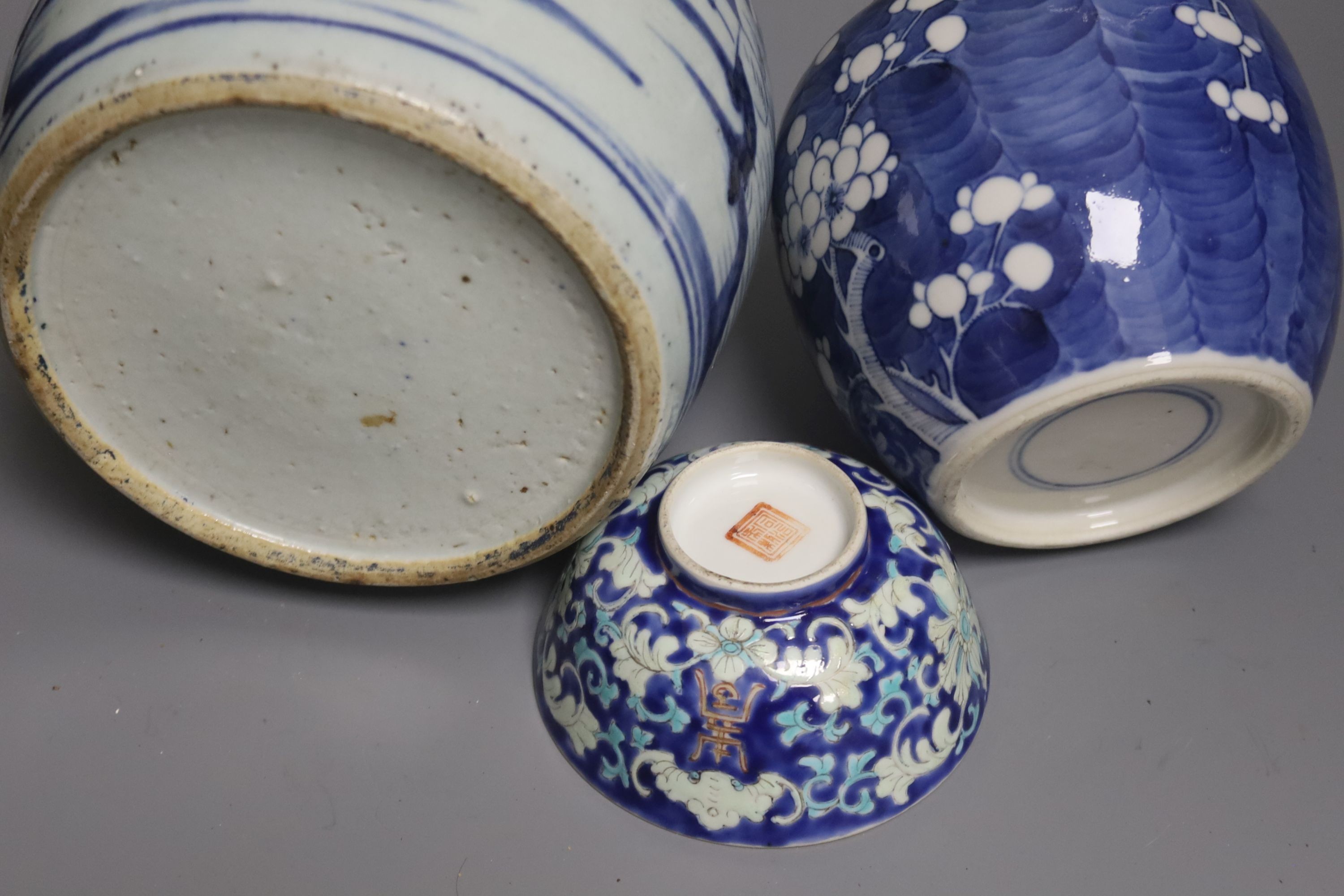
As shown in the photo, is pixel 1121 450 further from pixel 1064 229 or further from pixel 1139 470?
pixel 1064 229

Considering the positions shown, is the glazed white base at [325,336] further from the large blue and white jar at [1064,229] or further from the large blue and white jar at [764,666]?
the large blue and white jar at [1064,229]

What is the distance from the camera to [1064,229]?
3.53 ft

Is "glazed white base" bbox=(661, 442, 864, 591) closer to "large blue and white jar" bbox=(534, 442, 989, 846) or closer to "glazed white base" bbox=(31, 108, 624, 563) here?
"large blue and white jar" bbox=(534, 442, 989, 846)

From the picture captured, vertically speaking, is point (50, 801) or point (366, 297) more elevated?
point (366, 297)

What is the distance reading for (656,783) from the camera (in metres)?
1.09

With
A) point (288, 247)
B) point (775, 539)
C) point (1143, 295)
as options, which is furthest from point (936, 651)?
point (288, 247)

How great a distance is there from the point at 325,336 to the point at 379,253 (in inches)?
3.8

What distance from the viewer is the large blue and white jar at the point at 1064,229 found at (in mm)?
1081

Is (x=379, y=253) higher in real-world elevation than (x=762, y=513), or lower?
higher

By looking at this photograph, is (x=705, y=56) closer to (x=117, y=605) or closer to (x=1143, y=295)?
Answer: (x=1143, y=295)

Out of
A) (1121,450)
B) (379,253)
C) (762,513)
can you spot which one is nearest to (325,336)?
(379,253)

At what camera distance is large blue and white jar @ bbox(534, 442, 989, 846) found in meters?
1.05

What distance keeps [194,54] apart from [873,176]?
579 mm

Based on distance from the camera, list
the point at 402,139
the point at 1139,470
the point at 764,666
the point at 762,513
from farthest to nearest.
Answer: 1. the point at 1139,470
2. the point at 762,513
3. the point at 764,666
4. the point at 402,139
